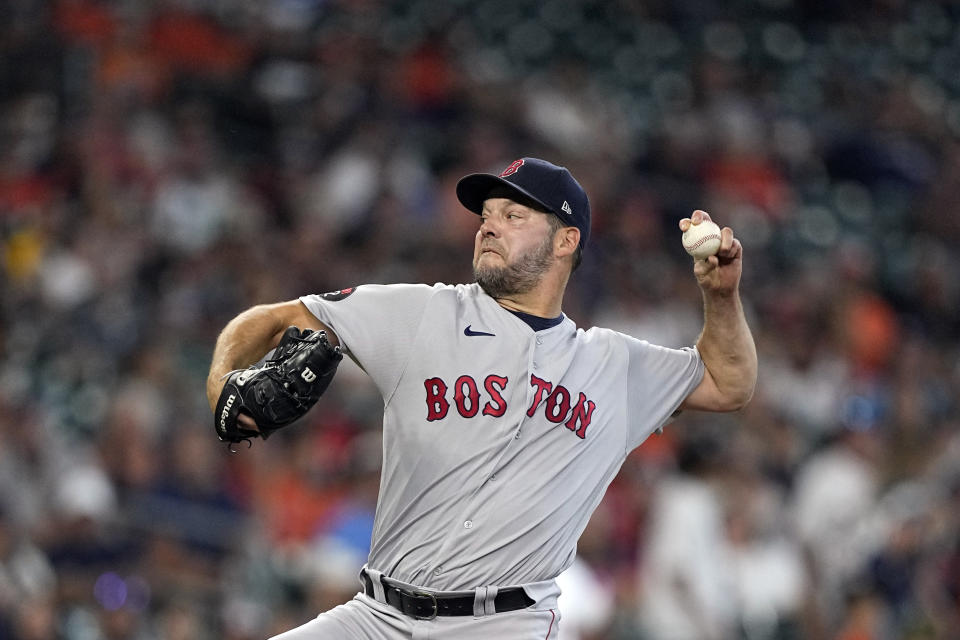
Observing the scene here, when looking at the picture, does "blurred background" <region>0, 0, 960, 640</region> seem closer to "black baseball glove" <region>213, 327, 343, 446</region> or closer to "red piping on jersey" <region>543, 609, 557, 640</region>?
"red piping on jersey" <region>543, 609, 557, 640</region>

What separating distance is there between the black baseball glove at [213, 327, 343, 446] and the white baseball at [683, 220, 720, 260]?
1133 mm

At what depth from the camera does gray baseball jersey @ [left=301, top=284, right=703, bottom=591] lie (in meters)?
3.63

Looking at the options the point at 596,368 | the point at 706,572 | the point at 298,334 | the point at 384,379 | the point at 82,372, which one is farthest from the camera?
the point at 82,372

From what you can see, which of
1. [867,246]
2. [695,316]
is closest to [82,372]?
[695,316]

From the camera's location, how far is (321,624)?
3.59 meters

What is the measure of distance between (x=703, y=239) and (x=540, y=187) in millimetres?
489

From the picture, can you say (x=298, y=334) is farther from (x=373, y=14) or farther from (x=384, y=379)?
(x=373, y=14)

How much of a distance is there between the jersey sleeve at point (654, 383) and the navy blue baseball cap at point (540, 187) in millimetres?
417

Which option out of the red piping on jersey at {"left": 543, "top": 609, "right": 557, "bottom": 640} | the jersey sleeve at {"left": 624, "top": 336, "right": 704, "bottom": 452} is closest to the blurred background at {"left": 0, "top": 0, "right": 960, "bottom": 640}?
the jersey sleeve at {"left": 624, "top": 336, "right": 704, "bottom": 452}

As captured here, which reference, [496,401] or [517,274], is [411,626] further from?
[517,274]

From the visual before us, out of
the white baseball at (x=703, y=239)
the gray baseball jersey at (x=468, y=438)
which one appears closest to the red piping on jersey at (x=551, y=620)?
the gray baseball jersey at (x=468, y=438)

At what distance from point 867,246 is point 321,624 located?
7.71m

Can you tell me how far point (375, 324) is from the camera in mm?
3688

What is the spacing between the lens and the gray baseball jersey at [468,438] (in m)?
3.63
